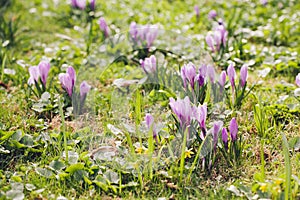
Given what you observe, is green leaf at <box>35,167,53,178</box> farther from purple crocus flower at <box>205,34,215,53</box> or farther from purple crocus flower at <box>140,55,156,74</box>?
purple crocus flower at <box>205,34,215,53</box>

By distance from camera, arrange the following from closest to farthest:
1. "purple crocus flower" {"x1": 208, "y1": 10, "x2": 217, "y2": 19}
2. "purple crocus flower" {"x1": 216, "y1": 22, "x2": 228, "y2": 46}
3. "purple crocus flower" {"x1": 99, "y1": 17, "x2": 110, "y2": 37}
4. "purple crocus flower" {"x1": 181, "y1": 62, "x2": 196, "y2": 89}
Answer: "purple crocus flower" {"x1": 181, "y1": 62, "x2": 196, "y2": 89} < "purple crocus flower" {"x1": 216, "y1": 22, "x2": 228, "y2": 46} < "purple crocus flower" {"x1": 99, "y1": 17, "x2": 110, "y2": 37} < "purple crocus flower" {"x1": 208, "y1": 10, "x2": 217, "y2": 19}

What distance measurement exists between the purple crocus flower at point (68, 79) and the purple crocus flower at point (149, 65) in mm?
515

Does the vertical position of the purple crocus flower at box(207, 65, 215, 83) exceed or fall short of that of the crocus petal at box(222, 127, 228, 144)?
it exceeds it

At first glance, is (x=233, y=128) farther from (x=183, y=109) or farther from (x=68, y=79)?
(x=68, y=79)

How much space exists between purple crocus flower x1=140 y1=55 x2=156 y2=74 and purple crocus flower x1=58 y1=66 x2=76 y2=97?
1.69 ft

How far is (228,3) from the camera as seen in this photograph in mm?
4832

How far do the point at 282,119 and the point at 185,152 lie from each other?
2.60 ft

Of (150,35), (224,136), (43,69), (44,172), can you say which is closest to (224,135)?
(224,136)

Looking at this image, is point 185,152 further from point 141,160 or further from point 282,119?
point 282,119

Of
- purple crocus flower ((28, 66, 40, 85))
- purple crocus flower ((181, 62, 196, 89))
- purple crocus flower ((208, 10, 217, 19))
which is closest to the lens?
purple crocus flower ((181, 62, 196, 89))

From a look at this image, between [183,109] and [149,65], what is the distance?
846 mm

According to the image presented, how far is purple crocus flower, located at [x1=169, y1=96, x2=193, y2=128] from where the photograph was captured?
2.38 m

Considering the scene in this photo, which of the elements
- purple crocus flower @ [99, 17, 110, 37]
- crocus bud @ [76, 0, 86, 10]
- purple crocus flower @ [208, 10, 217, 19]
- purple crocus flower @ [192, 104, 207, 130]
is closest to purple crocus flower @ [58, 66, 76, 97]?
purple crocus flower @ [192, 104, 207, 130]

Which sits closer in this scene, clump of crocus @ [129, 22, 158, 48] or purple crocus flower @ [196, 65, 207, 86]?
purple crocus flower @ [196, 65, 207, 86]
